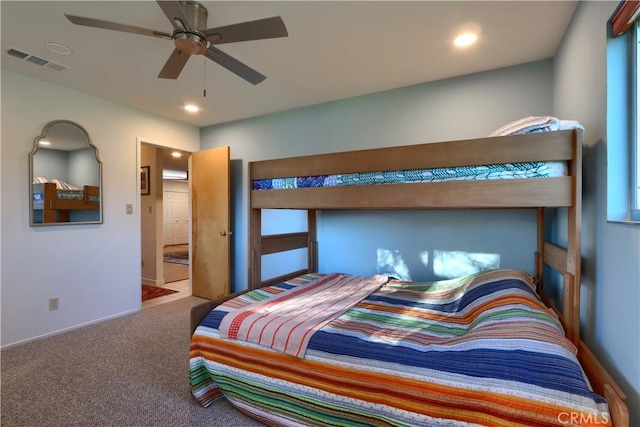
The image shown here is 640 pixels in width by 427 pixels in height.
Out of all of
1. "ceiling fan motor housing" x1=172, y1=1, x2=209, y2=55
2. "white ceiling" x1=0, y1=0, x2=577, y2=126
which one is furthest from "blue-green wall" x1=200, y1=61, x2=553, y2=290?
"ceiling fan motor housing" x1=172, y1=1, x2=209, y2=55

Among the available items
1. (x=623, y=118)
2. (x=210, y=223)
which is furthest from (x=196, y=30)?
(x=210, y=223)

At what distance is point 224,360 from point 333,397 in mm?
629

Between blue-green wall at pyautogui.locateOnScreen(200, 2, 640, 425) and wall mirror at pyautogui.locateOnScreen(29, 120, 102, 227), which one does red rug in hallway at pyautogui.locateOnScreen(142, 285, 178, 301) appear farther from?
wall mirror at pyautogui.locateOnScreen(29, 120, 102, 227)

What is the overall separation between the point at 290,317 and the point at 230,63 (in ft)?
5.00

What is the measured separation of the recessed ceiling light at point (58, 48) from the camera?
1977 mm

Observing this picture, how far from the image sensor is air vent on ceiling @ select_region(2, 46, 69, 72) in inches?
80.8

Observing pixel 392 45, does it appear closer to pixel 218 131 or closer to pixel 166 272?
pixel 218 131

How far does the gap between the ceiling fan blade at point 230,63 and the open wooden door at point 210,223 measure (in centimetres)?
173

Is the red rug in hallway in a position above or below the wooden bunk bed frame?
below

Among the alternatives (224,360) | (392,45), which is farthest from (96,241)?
(392,45)

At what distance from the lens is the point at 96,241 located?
289 cm

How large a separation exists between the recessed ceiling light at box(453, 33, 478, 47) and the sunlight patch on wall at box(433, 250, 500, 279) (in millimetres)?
1600

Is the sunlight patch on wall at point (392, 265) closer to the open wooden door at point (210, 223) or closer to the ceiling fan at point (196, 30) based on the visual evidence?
the open wooden door at point (210, 223)

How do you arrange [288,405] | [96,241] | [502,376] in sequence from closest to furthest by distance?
[502,376], [288,405], [96,241]
